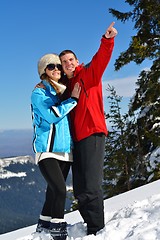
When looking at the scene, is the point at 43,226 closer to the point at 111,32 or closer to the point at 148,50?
the point at 111,32

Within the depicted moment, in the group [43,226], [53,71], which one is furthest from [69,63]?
[43,226]

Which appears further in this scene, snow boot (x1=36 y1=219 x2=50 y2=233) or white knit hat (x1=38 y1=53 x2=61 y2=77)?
snow boot (x1=36 y1=219 x2=50 y2=233)

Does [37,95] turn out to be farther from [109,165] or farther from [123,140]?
[123,140]

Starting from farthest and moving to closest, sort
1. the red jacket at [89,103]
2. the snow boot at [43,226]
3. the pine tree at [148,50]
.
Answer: the pine tree at [148,50] < the snow boot at [43,226] < the red jacket at [89,103]

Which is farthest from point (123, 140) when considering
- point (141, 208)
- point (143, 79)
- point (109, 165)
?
point (141, 208)

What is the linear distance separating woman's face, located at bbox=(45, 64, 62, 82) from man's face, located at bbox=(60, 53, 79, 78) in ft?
0.25

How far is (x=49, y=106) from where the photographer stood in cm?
408

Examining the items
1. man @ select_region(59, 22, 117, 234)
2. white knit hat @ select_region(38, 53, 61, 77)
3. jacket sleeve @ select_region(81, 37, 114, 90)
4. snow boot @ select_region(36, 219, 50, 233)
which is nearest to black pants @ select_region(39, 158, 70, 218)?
man @ select_region(59, 22, 117, 234)

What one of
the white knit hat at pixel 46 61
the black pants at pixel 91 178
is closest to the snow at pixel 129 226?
the black pants at pixel 91 178

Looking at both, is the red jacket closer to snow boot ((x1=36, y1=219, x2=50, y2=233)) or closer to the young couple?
the young couple

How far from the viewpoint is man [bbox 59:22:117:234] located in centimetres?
409

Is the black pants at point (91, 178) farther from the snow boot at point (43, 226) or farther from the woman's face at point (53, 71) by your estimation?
the woman's face at point (53, 71)

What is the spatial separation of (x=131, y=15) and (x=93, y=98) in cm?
931

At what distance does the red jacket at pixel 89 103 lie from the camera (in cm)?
401
